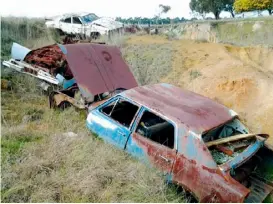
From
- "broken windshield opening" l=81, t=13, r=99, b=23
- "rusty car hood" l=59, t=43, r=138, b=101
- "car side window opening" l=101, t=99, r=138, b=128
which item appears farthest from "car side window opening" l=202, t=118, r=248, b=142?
"broken windshield opening" l=81, t=13, r=99, b=23

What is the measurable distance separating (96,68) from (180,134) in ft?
9.59

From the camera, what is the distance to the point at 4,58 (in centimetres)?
984

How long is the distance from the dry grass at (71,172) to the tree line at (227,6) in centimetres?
3708

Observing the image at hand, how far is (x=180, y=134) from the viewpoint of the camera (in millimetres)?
3893

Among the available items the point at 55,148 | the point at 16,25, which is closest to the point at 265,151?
the point at 55,148

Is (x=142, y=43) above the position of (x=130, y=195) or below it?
above

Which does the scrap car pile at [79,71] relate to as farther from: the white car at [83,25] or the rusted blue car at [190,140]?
the white car at [83,25]

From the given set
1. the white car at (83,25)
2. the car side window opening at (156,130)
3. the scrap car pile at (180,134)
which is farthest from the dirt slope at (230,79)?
the white car at (83,25)

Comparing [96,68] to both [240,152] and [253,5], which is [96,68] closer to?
[240,152]

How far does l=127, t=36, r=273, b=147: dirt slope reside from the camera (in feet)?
26.1

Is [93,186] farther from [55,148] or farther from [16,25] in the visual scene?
[16,25]

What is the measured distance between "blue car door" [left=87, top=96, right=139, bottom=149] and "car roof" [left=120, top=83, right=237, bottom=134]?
24cm

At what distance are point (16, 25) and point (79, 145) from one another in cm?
1160

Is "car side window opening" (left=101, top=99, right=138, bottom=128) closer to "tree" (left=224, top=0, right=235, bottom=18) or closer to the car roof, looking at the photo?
the car roof
